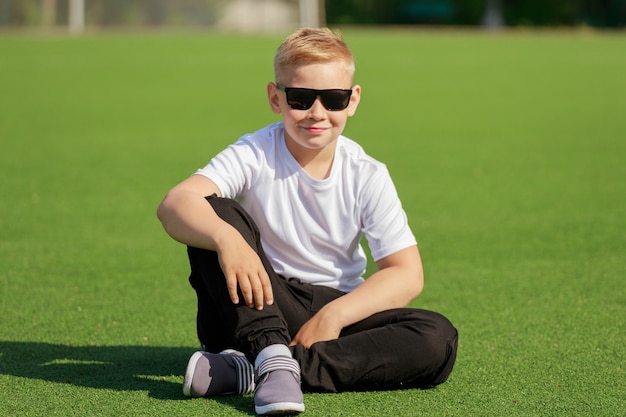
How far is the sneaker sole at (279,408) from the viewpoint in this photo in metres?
2.81

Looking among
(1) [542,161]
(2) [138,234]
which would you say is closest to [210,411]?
(2) [138,234]

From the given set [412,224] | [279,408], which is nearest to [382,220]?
[279,408]

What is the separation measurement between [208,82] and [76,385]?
523 inches

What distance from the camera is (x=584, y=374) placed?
3.40 meters

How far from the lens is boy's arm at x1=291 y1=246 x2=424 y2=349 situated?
126 inches

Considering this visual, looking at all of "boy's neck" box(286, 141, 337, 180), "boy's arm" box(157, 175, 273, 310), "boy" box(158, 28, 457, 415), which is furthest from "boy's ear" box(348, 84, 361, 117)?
"boy's arm" box(157, 175, 273, 310)

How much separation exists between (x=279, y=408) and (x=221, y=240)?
52 cm

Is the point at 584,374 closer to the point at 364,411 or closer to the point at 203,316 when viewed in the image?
the point at 364,411

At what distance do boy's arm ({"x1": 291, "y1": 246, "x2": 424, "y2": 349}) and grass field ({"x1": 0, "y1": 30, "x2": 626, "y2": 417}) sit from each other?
222 mm

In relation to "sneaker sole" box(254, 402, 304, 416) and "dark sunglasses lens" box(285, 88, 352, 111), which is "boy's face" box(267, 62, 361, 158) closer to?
"dark sunglasses lens" box(285, 88, 352, 111)

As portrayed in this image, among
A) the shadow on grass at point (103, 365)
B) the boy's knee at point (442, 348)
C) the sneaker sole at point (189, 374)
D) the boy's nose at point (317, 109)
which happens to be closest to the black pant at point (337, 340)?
the boy's knee at point (442, 348)

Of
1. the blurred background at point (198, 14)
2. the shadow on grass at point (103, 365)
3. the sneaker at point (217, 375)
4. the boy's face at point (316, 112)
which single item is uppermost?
the boy's face at point (316, 112)

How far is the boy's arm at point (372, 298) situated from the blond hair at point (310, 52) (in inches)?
25.3

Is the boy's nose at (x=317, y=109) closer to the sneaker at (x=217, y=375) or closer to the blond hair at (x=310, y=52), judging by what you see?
the blond hair at (x=310, y=52)
